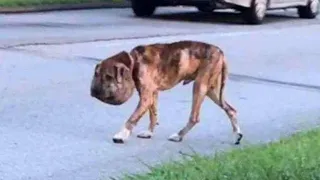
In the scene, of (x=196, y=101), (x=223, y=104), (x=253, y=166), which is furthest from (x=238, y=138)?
(x=253, y=166)

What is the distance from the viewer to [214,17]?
21719 millimetres

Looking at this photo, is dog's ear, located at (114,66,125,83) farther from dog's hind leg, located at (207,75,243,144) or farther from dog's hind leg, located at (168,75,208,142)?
dog's hind leg, located at (207,75,243,144)

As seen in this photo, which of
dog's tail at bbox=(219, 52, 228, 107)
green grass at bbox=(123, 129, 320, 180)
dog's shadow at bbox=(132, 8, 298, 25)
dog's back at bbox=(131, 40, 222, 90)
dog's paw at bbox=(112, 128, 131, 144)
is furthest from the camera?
dog's shadow at bbox=(132, 8, 298, 25)

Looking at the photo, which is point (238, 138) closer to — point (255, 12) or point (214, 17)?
point (255, 12)

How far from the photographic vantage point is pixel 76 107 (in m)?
9.58

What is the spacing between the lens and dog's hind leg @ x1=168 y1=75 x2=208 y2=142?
7.94 m

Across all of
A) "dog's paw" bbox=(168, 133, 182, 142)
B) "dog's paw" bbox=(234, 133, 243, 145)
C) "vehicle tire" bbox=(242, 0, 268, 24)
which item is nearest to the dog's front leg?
"dog's paw" bbox=(168, 133, 182, 142)

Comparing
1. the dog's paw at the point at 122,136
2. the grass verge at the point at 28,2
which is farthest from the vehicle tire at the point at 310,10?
the dog's paw at the point at 122,136

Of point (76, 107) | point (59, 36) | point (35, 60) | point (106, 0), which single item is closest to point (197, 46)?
point (76, 107)

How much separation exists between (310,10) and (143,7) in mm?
3813

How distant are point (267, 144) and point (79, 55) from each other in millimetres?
6175

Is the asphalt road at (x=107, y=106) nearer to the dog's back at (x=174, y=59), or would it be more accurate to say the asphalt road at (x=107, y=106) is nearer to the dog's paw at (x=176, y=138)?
the dog's paw at (x=176, y=138)

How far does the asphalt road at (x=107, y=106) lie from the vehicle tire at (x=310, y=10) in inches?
127

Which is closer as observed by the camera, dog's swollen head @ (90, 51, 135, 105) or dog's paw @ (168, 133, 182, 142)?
dog's swollen head @ (90, 51, 135, 105)
